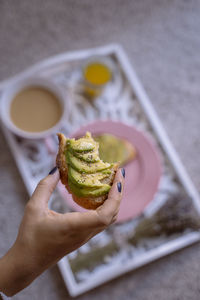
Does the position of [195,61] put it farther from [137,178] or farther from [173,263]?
[173,263]

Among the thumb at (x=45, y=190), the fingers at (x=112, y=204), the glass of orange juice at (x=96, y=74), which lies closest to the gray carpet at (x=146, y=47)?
the glass of orange juice at (x=96, y=74)

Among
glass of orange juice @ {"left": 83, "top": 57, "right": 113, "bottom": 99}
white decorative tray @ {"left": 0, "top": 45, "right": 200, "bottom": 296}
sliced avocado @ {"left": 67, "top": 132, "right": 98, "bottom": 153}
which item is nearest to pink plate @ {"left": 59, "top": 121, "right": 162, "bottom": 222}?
white decorative tray @ {"left": 0, "top": 45, "right": 200, "bottom": 296}

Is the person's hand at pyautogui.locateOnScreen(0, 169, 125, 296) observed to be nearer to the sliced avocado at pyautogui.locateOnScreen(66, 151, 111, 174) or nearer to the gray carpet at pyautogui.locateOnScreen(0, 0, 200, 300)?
the sliced avocado at pyautogui.locateOnScreen(66, 151, 111, 174)

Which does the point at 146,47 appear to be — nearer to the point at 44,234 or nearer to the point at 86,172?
the point at 86,172

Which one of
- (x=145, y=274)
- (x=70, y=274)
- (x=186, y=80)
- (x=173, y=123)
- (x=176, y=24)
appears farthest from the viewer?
(x=176, y=24)

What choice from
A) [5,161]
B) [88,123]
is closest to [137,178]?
[88,123]

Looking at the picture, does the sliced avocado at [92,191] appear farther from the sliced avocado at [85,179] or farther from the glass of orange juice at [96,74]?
the glass of orange juice at [96,74]
